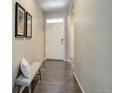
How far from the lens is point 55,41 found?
25.0 ft

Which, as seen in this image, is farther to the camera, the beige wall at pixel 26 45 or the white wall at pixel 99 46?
the beige wall at pixel 26 45

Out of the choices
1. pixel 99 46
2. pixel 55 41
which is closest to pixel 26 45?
pixel 99 46

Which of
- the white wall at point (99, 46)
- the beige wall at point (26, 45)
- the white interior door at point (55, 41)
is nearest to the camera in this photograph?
the white wall at point (99, 46)

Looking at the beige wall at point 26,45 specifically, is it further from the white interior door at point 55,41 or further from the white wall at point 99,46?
the white interior door at point 55,41

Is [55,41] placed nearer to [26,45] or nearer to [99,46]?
[26,45]

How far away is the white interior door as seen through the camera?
752 centimetres

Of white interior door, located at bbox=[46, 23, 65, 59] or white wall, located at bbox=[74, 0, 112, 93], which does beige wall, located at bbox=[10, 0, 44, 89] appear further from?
white interior door, located at bbox=[46, 23, 65, 59]

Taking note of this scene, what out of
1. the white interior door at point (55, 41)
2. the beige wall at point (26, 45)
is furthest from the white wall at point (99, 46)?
the white interior door at point (55, 41)

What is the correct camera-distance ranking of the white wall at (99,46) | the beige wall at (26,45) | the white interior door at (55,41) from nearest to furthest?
the white wall at (99,46)
the beige wall at (26,45)
the white interior door at (55,41)

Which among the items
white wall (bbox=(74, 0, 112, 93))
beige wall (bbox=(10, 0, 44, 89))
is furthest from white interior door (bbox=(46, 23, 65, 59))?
white wall (bbox=(74, 0, 112, 93))

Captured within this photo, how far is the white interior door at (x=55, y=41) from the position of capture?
7.52m
